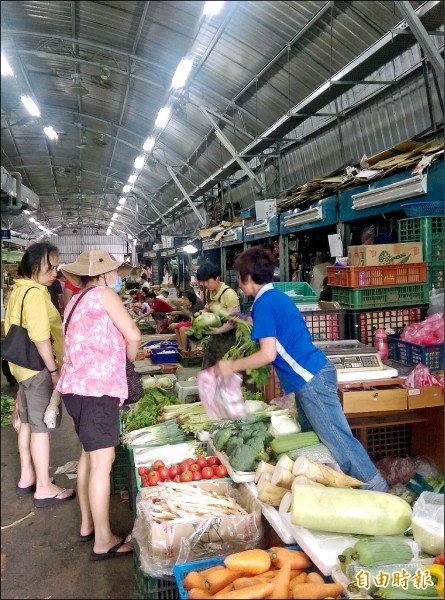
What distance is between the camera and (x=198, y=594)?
6.05 feet

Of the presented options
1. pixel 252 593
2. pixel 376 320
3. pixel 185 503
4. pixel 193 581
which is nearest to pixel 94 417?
pixel 185 503

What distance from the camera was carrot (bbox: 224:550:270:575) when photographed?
201cm

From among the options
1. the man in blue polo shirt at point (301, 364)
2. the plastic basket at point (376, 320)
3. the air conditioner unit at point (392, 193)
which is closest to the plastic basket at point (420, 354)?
the plastic basket at point (376, 320)

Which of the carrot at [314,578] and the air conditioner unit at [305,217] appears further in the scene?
the air conditioner unit at [305,217]

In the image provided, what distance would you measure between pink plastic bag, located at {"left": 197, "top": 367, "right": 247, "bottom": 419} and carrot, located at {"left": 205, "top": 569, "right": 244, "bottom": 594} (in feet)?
2.47

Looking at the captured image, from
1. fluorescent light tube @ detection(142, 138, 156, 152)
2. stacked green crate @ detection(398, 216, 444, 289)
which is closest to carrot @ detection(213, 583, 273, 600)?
fluorescent light tube @ detection(142, 138, 156, 152)

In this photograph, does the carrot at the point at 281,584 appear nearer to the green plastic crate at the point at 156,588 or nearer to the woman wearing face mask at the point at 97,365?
the green plastic crate at the point at 156,588

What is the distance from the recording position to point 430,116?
5.94 m

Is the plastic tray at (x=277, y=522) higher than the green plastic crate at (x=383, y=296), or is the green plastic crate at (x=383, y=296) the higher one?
the green plastic crate at (x=383, y=296)

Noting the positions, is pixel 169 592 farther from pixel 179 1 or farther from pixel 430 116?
pixel 430 116

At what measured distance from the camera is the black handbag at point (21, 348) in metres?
3.19

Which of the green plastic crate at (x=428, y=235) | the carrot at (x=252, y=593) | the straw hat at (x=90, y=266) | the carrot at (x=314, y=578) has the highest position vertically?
the green plastic crate at (x=428, y=235)

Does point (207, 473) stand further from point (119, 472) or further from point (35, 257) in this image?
point (35, 257)

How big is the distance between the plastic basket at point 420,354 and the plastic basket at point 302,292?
2.94 ft
